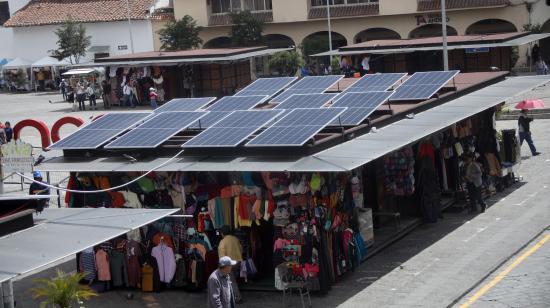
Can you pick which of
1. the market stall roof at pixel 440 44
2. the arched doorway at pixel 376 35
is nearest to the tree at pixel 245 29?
the arched doorway at pixel 376 35

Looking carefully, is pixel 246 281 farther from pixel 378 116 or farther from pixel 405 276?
pixel 378 116

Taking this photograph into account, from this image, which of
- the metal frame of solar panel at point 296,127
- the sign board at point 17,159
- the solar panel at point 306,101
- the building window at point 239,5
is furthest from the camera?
the building window at point 239,5

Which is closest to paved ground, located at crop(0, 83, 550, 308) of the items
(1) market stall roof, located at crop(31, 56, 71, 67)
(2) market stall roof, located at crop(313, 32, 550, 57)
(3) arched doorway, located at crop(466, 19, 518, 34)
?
(2) market stall roof, located at crop(313, 32, 550, 57)

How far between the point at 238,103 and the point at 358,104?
2519 mm

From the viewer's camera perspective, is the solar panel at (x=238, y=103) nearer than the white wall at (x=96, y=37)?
Yes

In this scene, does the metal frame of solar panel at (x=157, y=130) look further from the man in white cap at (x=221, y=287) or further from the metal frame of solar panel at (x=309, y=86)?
the man in white cap at (x=221, y=287)

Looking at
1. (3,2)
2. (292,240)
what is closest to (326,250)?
(292,240)

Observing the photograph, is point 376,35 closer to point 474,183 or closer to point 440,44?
point 440,44

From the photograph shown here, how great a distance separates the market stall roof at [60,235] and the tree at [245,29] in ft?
170

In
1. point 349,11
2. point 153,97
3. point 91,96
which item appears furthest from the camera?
point 349,11

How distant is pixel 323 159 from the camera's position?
1670 cm

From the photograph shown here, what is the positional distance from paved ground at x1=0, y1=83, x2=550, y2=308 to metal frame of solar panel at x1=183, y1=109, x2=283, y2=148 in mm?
2609

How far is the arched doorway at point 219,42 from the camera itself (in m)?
69.6

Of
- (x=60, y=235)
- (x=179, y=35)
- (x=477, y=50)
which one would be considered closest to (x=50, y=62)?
(x=179, y=35)
